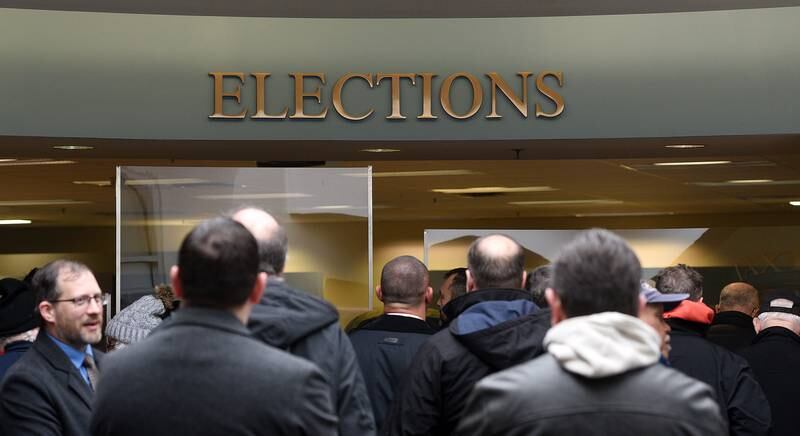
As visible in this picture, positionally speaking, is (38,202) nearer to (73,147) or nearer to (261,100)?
(73,147)

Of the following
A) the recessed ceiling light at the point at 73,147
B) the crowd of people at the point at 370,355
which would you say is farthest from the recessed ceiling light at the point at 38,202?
the crowd of people at the point at 370,355

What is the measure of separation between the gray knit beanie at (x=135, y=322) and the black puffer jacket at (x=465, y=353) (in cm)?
138

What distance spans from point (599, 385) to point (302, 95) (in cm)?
536

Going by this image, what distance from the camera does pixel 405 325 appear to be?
5.03 m

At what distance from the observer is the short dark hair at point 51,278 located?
3.97 metres

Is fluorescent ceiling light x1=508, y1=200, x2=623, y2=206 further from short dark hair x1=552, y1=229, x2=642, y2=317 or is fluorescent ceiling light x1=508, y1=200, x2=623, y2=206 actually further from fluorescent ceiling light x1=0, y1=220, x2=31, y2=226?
short dark hair x1=552, y1=229, x2=642, y2=317

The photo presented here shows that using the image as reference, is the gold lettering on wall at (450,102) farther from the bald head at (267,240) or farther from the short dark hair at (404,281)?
the bald head at (267,240)

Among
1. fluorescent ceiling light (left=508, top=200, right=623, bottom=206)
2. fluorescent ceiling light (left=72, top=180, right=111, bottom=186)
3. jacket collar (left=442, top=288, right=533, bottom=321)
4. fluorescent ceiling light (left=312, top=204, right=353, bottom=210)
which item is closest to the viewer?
jacket collar (left=442, top=288, right=533, bottom=321)

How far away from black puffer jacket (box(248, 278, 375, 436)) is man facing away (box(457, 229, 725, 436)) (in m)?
0.83

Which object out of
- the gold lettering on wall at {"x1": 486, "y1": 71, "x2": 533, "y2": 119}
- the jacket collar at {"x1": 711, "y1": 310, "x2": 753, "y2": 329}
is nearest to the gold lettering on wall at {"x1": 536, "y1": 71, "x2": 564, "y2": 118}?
the gold lettering on wall at {"x1": 486, "y1": 71, "x2": 533, "y2": 119}

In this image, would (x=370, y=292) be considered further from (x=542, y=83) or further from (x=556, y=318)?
(x=556, y=318)

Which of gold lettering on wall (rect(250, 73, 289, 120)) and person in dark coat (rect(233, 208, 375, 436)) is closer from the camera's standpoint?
person in dark coat (rect(233, 208, 375, 436))

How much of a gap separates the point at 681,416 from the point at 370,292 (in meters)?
5.14

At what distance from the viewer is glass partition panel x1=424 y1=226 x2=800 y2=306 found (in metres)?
9.79
